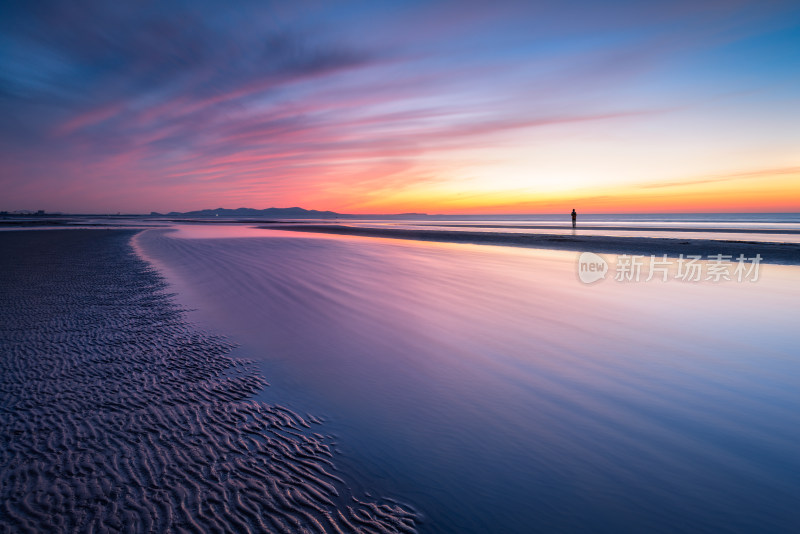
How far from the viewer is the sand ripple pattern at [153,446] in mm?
3002

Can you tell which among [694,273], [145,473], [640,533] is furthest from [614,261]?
[145,473]

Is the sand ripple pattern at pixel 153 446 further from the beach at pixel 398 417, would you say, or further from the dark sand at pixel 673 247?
the dark sand at pixel 673 247

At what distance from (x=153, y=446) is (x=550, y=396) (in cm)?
446

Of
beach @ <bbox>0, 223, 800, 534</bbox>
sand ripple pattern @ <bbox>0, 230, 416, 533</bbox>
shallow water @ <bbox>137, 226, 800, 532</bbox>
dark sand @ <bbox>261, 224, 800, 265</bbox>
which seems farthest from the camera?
dark sand @ <bbox>261, 224, 800, 265</bbox>

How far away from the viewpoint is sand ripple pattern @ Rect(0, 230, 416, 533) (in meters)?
3.00

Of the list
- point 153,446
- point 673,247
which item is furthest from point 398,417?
point 673,247

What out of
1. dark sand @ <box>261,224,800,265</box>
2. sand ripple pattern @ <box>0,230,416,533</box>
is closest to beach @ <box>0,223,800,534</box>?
sand ripple pattern @ <box>0,230,416,533</box>

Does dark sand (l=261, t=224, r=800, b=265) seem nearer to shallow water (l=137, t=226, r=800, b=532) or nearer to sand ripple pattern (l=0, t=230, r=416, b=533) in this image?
shallow water (l=137, t=226, r=800, b=532)

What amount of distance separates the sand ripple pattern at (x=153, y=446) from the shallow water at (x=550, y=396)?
441 millimetres

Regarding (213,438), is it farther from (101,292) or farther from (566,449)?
(101,292)

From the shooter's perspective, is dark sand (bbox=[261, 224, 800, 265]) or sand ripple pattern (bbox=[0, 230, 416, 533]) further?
dark sand (bbox=[261, 224, 800, 265])

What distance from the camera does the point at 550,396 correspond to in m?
5.11

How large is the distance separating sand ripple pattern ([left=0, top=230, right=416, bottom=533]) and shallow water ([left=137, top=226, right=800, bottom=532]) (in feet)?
1.45

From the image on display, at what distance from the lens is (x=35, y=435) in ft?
13.2
